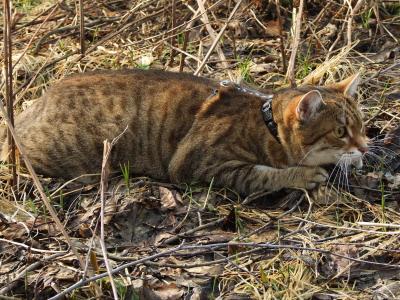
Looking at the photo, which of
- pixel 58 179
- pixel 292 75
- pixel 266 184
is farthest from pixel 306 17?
pixel 58 179

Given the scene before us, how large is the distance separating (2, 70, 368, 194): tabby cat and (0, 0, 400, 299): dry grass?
150 millimetres

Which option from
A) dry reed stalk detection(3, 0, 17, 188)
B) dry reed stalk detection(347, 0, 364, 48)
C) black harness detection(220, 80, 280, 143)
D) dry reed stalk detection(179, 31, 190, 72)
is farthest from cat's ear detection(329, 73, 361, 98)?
dry reed stalk detection(3, 0, 17, 188)

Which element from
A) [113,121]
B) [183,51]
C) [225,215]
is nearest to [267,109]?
[225,215]

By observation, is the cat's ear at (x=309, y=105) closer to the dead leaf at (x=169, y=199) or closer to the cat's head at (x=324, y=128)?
the cat's head at (x=324, y=128)

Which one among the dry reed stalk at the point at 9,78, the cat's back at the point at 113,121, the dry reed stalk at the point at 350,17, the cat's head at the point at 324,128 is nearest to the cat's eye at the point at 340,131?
the cat's head at the point at 324,128

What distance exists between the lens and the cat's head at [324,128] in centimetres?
466

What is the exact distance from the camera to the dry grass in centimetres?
383

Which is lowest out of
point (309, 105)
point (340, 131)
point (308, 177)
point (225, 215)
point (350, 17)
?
point (225, 215)

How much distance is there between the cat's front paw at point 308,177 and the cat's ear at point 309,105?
32 centimetres

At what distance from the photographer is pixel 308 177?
4.73 m

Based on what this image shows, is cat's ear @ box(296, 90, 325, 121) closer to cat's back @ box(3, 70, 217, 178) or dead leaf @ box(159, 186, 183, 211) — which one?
cat's back @ box(3, 70, 217, 178)

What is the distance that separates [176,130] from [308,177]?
3.05 feet

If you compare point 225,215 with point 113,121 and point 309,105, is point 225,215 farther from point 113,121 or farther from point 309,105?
point 113,121

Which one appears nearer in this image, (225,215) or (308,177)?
(225,215)
